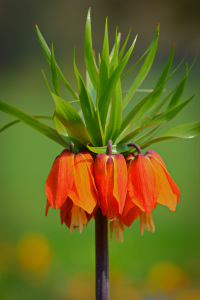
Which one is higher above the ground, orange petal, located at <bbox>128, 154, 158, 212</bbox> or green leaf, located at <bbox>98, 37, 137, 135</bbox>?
green leaf, located at <bbox>98, 37, 137, 135</bbox>

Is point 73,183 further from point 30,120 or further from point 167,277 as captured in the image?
point 167,277

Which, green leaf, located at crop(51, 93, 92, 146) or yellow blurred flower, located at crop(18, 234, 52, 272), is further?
yellow blurred flower, located at crop(18, 234, 52, 272)

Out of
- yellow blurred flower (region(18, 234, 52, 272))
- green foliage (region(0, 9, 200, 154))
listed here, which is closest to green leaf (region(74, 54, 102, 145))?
green foliage (region(0, 9, 200, 154))

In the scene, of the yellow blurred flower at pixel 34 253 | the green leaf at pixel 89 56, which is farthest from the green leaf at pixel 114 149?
the yellow blurred flower at pixel 34 253

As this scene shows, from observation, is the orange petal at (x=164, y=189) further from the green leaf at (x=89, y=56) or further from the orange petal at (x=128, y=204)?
the green leaf at (x=89, y=56)

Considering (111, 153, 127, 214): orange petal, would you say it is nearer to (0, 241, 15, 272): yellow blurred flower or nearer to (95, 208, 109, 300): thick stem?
(95, 208, 109, 300): thick stem

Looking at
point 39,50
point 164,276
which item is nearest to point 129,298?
point 164,276

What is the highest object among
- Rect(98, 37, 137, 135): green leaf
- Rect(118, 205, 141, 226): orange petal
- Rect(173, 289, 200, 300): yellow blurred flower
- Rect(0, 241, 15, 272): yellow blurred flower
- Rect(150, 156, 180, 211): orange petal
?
Rect(98, 37, 137, 135): green leaf
